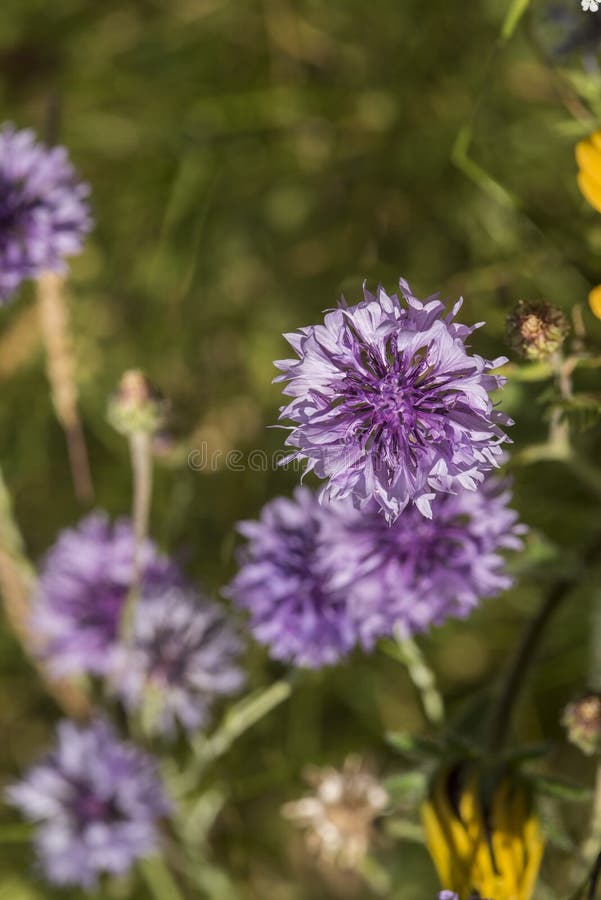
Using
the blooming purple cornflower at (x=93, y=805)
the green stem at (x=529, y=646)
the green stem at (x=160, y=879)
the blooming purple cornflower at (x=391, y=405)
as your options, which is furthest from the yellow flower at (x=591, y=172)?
the green stem at (x=160, y=879)

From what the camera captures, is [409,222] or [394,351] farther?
[409,222]

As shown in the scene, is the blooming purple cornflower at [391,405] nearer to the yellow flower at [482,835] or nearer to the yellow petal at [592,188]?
the yellow petal at [592,188]

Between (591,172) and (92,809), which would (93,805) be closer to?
(92,809)

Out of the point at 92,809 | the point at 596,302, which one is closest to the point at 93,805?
the point at 92,809

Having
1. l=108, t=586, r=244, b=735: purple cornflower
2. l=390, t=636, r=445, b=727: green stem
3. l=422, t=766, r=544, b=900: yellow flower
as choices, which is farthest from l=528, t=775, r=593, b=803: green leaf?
l=108, t=586, r=244, b=735: purple cornflower

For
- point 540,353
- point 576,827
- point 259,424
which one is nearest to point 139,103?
point 259,424

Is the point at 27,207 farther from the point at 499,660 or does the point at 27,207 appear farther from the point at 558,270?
the point at 499,660
